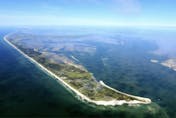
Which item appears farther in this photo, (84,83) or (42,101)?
(84,83)

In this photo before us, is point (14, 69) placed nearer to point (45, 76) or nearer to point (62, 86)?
point (45, 76)

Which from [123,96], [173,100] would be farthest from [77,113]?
[173,100]

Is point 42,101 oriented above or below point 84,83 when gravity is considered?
below

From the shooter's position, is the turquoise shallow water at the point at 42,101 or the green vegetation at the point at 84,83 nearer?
the turquoise shallow water at the point at 42,101

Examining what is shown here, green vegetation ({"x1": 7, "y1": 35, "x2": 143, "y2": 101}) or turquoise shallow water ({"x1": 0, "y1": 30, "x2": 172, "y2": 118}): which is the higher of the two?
green vegetation ({"x1": 7, "y1": 35, "x2": 143, "y2": 101})

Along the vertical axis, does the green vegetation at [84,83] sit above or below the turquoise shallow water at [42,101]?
above

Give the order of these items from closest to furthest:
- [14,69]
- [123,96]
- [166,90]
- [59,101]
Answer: [59,101] < [123,96] < [166,90] < [14,69]

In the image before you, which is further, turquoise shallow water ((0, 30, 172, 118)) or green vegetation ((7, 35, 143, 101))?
green vegetation ((7, 35, 143, 101))

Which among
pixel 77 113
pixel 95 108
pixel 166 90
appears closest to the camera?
pixel 77 113
